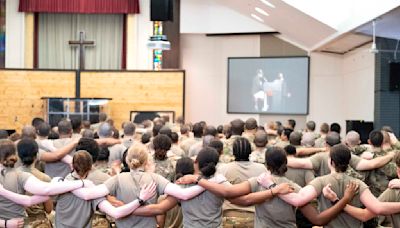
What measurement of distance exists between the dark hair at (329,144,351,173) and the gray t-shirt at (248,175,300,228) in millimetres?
315

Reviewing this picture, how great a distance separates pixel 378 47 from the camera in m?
13.5

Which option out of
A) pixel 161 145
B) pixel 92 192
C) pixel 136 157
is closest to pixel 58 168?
pixel 161 145

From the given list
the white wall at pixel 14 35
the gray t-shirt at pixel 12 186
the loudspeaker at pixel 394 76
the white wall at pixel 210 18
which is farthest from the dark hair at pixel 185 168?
the white wall at pixel 14 35

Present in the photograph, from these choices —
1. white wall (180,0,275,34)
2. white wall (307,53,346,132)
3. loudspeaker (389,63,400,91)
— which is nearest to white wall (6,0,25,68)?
white wall (180,0,275,34)

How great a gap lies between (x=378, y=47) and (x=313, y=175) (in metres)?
8.12

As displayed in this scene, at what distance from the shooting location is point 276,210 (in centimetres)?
448

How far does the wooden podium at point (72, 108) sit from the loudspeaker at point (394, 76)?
6979mm

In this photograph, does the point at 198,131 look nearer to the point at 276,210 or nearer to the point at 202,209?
the point at 202,209

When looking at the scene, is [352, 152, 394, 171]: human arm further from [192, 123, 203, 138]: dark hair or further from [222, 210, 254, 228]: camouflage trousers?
[192, 123, 203, 138]: dark hair

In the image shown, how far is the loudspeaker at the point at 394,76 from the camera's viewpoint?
44.2 feet

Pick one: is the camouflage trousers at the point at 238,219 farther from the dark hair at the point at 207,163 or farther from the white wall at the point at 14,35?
the white wall at the point at 14,35

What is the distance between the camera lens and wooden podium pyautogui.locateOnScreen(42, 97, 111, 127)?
15.9 metres

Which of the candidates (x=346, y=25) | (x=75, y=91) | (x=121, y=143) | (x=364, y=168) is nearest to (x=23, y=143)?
(x=121, y=143)

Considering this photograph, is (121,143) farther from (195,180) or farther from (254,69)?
(254,69)
